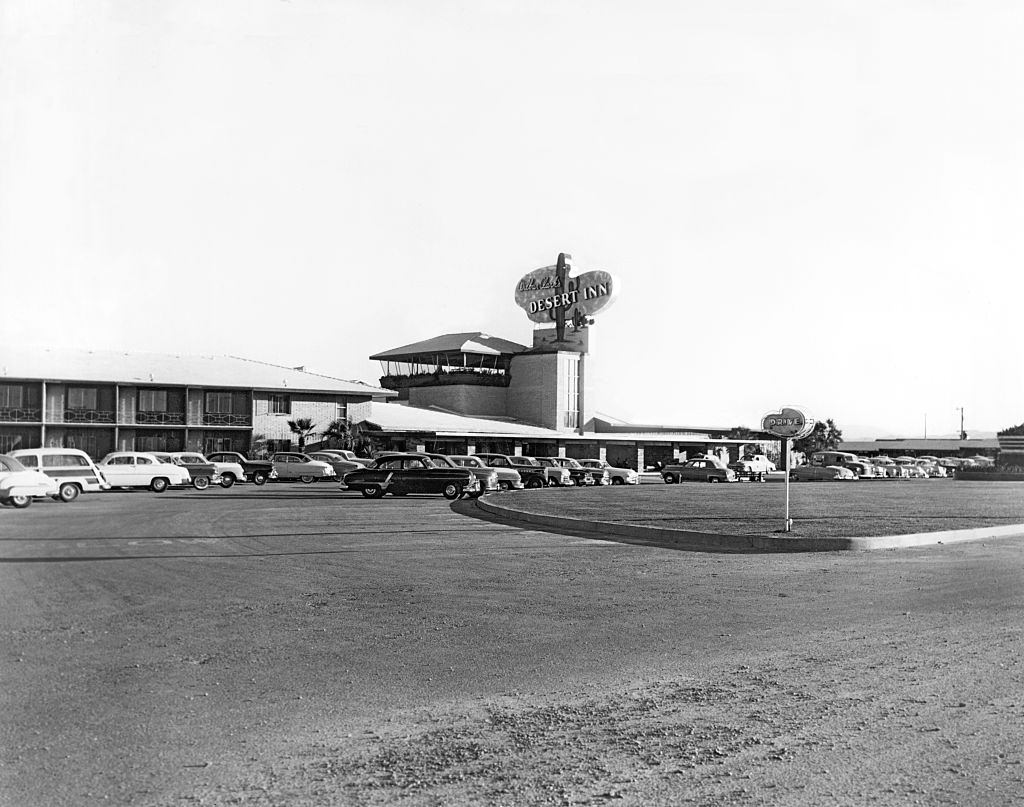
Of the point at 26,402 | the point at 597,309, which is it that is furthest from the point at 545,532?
the point at 597,309

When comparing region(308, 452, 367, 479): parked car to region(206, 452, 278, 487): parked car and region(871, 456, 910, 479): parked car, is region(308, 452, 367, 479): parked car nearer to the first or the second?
region(206, 452, 278, 487): parked car

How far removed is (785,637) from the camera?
1005 centimetres

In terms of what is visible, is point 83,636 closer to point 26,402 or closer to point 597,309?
point 26,402

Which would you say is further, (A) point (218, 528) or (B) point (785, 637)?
(A) point (218, 528)

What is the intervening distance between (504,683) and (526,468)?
4108 centimetres

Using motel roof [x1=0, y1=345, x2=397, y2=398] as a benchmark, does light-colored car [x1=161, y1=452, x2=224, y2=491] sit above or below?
below

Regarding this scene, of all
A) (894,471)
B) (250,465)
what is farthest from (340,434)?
(894,471)

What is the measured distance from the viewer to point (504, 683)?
8.06 metres

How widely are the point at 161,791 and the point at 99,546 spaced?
1324cm

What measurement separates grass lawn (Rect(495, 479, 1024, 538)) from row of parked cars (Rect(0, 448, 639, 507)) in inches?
118

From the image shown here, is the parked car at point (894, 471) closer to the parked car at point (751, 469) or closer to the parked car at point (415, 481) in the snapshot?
the parked car at point (751, 469)

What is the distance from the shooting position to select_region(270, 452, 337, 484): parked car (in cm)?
5234

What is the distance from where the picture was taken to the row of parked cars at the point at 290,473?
109 ft

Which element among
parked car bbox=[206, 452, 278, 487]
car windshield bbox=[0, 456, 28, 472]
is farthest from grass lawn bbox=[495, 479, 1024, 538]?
parked car bbox=[206, 452, 278, 487]
